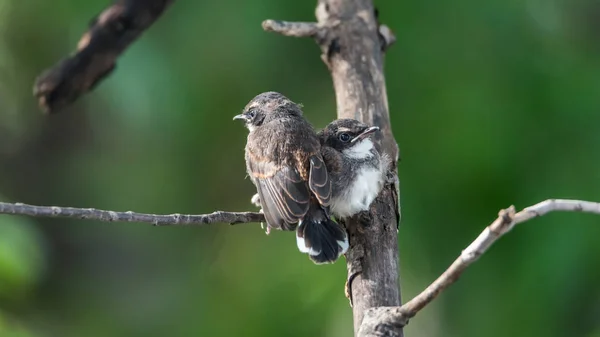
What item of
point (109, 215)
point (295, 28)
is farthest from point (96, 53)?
point (109, 215)

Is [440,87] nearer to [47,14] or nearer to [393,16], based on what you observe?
[393,16]

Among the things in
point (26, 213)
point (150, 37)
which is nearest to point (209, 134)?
point (150, 37)

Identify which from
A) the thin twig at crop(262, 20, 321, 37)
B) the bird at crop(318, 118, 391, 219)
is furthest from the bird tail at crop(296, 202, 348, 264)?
the thin twig at crop(262, 20, 321, 37)

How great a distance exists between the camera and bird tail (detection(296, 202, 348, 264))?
373 cm

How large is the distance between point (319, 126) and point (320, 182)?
2250 millimetres

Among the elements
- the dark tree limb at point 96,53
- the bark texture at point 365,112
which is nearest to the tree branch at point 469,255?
the bark texture at point 365,112

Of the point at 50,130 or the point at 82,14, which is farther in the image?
the point at 50,130

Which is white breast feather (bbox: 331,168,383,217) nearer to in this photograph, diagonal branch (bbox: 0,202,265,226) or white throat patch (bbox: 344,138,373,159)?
white throat patch (bbox: 344,138,373,159)

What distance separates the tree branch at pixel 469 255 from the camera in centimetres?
258

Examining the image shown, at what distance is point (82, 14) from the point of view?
6035 millimetres

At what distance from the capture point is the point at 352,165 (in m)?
4.18

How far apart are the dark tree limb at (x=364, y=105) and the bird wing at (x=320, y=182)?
16 centimetres

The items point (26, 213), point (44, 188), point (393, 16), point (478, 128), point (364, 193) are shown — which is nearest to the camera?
point (26, 213)

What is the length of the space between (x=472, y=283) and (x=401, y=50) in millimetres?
1622
